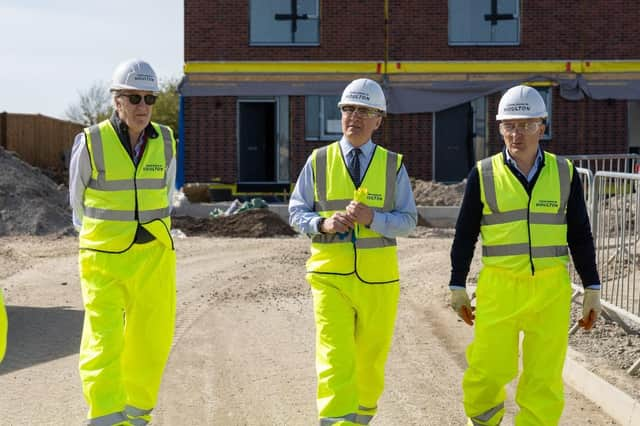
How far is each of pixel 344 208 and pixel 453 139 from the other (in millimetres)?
24446

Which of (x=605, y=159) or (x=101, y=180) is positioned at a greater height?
(x=605, y=159)

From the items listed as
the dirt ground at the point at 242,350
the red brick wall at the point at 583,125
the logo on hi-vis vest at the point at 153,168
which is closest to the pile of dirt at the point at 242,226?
the dirt ground at the point at 242,350

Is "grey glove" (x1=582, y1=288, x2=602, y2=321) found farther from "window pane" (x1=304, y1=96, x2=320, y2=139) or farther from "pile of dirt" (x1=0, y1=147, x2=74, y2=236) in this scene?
"window pane" (x1=304, y1=96, x2=320, y2=139)

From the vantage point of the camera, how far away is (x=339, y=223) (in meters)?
6.54

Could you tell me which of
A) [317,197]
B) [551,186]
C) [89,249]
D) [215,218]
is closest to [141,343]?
[89,249]

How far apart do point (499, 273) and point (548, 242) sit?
35 centimetres

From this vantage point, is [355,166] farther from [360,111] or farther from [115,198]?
[115,198]

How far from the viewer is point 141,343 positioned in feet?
22.4

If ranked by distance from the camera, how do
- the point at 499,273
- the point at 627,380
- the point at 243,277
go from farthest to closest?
1. the point at 243,277
2. the point at 627,380
3. the point at 499,273

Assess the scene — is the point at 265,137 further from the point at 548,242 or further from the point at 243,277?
the point at 548,242

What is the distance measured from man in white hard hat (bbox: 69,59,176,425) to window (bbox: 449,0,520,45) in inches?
966

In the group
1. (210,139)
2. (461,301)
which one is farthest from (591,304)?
(210,139)

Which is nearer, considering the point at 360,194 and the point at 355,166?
the point at 360,194

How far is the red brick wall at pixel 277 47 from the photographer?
30312mm
